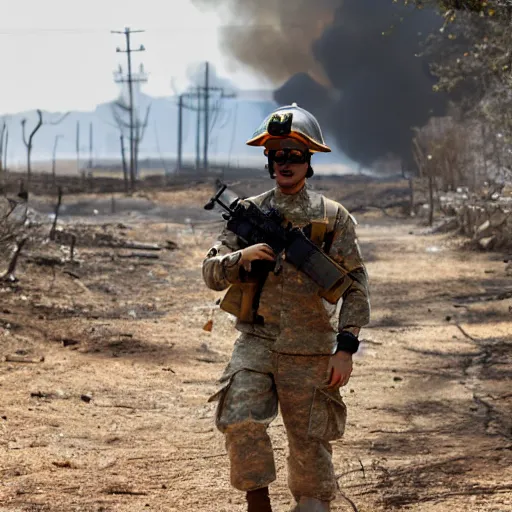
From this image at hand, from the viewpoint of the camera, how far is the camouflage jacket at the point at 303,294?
3121 mm

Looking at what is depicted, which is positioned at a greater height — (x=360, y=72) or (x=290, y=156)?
(x=360, y=72)

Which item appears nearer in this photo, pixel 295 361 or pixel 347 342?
pixel 347 342

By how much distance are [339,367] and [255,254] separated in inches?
19.0

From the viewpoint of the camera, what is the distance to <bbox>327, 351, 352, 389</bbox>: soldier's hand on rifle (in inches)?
119

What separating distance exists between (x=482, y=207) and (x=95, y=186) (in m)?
25.5

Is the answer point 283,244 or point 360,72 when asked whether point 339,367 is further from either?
point 360,72

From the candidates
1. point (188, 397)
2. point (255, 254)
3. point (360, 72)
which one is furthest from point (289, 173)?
point (360, 72)

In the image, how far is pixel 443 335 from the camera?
8469mm

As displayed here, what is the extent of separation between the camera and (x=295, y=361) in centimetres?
315

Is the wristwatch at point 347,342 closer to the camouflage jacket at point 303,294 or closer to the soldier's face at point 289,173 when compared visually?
the camouflage jacket at point 303,294

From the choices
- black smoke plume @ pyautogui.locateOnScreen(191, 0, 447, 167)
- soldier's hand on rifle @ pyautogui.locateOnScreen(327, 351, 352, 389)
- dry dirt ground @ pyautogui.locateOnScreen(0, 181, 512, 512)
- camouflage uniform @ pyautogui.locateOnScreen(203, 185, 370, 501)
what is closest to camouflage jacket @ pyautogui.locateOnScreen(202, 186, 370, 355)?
camouflage uniform @ pyautogui.locateOnScreen(203, 185, 370, 501)

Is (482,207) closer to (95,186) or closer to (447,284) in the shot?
(447,284)

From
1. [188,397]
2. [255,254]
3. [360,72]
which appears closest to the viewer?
[255,254]

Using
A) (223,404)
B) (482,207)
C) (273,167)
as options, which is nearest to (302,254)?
(273,167)
